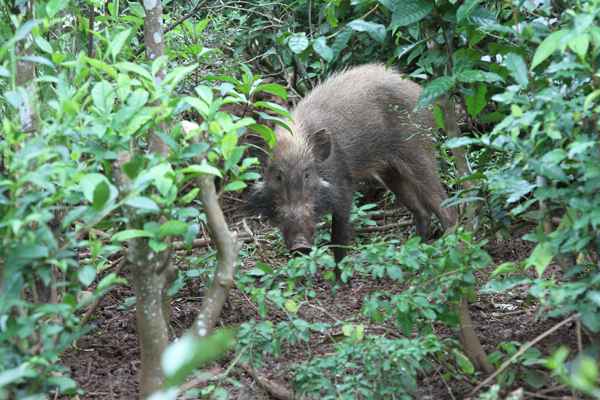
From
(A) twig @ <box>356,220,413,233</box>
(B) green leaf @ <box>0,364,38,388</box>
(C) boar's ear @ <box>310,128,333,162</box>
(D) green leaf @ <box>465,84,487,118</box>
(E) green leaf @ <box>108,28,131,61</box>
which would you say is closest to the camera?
(B) green leaf @ <box>0,364,38,388</box>

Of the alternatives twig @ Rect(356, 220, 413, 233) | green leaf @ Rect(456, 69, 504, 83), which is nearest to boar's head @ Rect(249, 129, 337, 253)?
twig @ Rect(356, 220, 413, 233)

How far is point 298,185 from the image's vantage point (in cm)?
708

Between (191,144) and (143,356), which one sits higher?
(191,144)

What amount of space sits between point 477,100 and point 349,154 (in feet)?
11.4

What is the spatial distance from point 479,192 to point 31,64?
2.17 meters

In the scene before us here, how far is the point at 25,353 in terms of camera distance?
9.03 feet

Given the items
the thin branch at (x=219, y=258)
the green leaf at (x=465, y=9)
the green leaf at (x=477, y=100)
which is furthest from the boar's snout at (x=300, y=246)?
the green leaf at (x=465, y=9)

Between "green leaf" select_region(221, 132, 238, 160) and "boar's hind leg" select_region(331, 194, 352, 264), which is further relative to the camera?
"boar's hind leg" select_region(331, 194, 352, 264)

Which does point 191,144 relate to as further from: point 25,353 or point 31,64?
point 25,353

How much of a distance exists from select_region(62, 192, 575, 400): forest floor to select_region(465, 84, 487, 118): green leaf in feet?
3.83

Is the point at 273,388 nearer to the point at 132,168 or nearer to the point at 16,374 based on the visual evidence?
the point at 132,168

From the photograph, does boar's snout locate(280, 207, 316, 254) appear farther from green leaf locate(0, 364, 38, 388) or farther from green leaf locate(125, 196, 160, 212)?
green leaf locate(0, 364, 38, 388)

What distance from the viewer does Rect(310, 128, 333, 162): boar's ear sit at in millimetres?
7234

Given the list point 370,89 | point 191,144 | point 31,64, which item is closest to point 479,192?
point 191,144
